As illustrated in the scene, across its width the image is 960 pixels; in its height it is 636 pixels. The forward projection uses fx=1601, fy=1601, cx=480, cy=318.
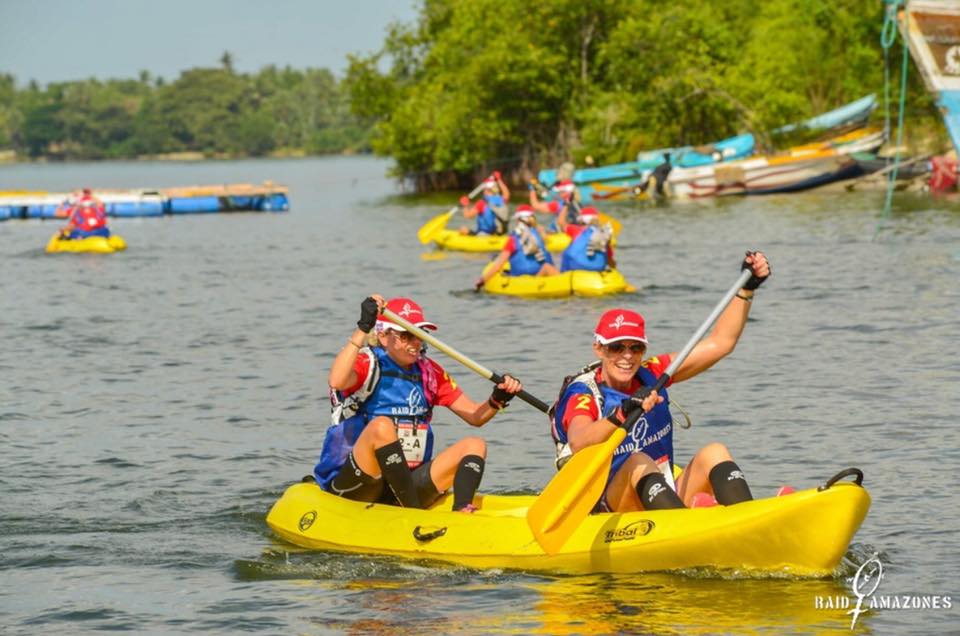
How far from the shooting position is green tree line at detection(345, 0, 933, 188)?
58.6m

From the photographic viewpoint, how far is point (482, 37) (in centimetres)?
6650

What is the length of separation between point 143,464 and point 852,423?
6.24 meters

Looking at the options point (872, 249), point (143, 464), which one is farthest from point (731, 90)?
point (143, 464)

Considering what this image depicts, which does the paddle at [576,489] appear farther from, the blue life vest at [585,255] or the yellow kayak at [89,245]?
the yellow kayak at [89,245]

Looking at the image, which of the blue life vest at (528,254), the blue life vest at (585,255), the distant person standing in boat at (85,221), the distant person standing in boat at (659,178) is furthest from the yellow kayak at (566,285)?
the distant person standing in boat at (659,178)

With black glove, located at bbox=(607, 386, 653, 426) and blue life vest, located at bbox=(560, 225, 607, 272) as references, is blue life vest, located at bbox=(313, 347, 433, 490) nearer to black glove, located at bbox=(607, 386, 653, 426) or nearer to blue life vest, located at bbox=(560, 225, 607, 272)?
black glove, located at bbox=(607, 386, 653, 426)

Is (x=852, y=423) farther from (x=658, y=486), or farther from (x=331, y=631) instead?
(x=331, y=631)

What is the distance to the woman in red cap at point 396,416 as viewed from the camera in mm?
10180

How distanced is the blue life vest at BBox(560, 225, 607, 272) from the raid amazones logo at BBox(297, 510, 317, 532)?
13115 millimetres

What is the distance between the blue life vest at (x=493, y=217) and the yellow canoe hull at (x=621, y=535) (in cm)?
2344

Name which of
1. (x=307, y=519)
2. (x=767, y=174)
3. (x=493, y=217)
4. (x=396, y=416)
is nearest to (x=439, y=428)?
(x=307, y=519)

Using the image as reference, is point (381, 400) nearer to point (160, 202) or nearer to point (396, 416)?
point (396, 416)

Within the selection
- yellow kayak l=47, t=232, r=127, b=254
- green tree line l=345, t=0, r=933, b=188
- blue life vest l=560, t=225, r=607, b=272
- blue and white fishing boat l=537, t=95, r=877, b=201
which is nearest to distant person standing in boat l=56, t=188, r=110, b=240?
yellow kayak l=47, t=232, r=127, b=254

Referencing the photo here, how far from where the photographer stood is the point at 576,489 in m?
9.16
